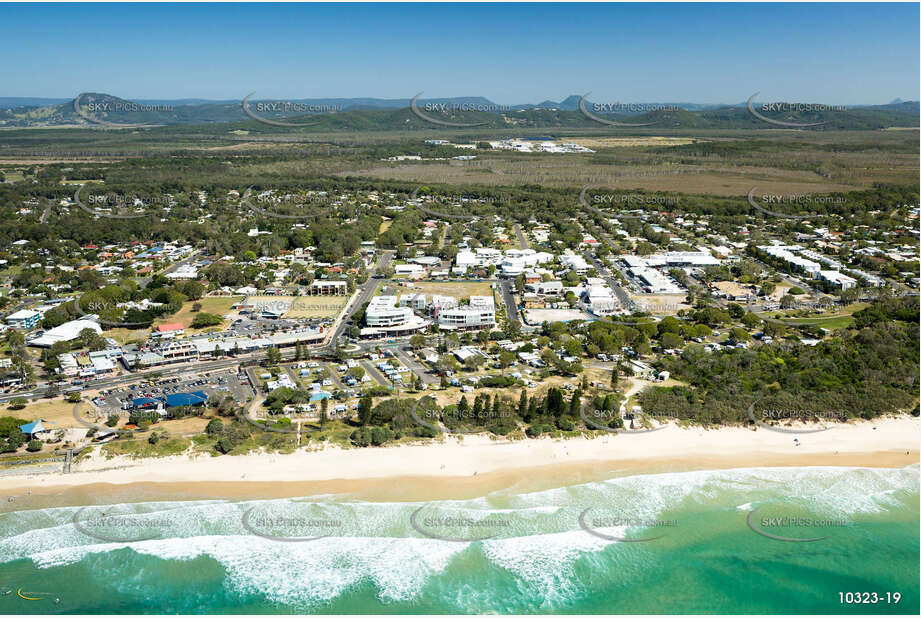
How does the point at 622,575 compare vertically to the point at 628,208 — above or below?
below

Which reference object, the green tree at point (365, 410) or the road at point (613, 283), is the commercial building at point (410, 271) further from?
the green tree at point (365, 410)

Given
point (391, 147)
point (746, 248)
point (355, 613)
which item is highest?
point (391, 147)

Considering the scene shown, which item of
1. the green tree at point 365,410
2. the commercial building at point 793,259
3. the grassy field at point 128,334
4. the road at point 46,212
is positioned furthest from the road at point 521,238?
the road at point 46,212

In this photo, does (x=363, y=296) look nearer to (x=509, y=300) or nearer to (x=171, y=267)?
(x=509, y=300)

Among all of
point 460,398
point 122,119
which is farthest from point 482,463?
point 122,119

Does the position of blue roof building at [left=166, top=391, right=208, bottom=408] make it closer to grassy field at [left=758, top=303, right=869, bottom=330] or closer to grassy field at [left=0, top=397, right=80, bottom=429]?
grassy field at [left=0, top=397, right=80, bottom=429]

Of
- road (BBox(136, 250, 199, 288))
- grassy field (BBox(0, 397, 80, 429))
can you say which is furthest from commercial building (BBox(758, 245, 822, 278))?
road (BBox(136, 250, 199, 288))

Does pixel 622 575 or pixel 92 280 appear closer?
pixel 622 575

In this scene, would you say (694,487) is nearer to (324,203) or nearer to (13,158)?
(324,203)
